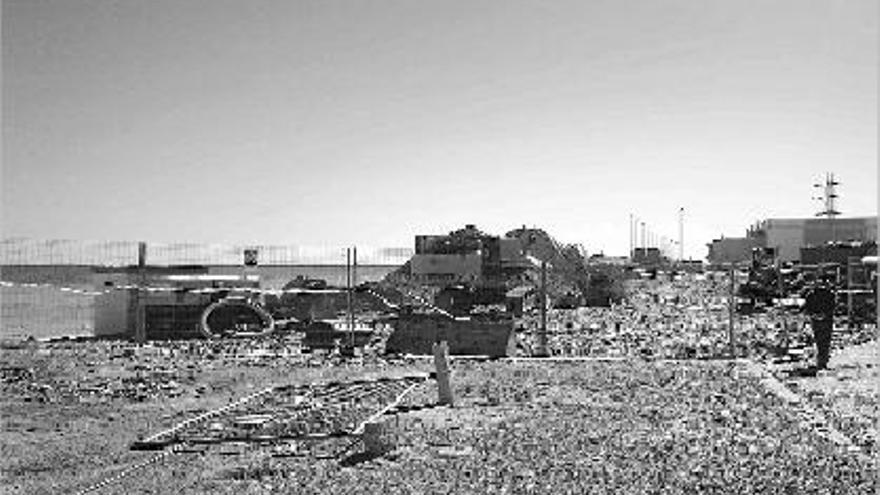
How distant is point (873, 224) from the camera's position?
198ft

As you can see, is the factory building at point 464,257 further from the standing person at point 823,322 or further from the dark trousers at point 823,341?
the dark trousers at point 823,341

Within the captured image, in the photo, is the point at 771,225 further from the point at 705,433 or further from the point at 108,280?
the point at 705,433

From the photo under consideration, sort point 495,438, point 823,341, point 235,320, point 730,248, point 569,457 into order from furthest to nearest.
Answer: point 730,248 < point 235,320 < point 823,341 < point 495,438 < point 569,457

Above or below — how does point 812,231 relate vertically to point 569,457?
above

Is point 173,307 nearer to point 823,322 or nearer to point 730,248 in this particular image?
point 823,322

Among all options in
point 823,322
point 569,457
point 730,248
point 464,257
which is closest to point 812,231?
point 730,248

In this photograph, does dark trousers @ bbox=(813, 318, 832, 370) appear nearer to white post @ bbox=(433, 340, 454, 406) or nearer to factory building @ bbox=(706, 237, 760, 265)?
white post @ bbox=(433, 340, 454, 406)

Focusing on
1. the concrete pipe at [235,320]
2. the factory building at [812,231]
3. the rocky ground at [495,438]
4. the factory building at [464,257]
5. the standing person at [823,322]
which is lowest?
the rocky ground at [495,438]

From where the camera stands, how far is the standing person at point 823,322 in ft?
41.0

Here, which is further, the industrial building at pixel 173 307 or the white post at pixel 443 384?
the industrial building at pixel 173 307

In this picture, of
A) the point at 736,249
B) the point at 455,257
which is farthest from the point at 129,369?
the point at 736,249

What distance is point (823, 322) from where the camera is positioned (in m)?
12.5

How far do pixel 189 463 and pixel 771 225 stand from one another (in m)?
62.0

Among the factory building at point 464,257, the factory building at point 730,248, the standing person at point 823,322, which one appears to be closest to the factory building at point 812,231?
A: the factory building at point 730,248
